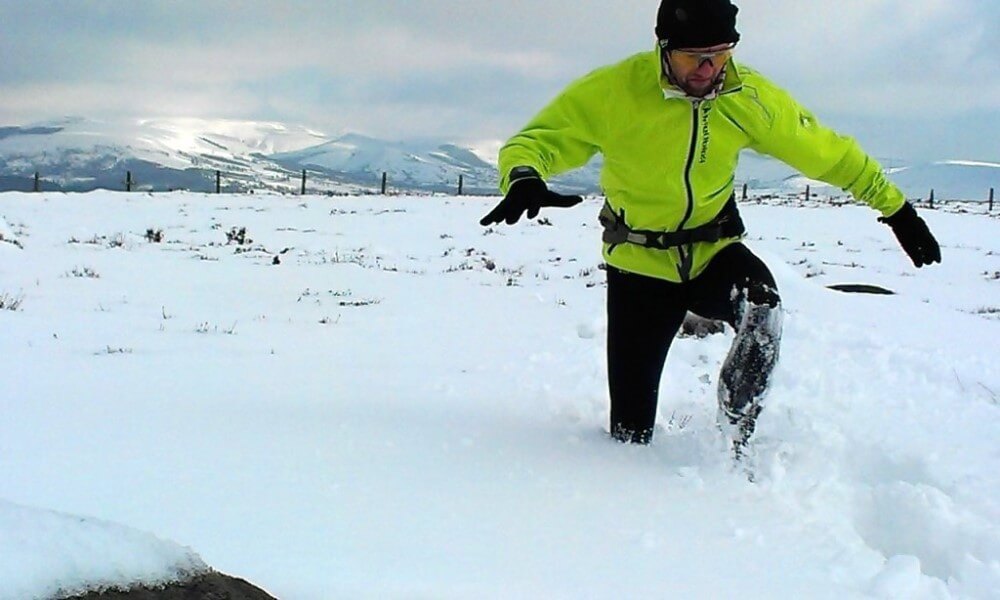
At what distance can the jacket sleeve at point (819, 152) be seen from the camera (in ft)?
10.4

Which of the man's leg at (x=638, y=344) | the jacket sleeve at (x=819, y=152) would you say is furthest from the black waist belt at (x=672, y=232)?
the jacket sleeve at (x=819, y=152)

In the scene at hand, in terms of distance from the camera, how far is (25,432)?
9.34 feet

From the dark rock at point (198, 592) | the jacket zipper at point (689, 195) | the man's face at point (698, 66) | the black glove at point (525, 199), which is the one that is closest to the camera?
the dark rock at point (198, 592)

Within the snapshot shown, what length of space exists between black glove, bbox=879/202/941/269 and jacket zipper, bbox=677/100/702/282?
81cm

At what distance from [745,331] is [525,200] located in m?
0.98

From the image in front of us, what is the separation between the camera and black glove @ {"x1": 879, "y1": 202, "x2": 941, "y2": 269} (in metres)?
3.36

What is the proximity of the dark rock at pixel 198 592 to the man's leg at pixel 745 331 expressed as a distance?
195 cm

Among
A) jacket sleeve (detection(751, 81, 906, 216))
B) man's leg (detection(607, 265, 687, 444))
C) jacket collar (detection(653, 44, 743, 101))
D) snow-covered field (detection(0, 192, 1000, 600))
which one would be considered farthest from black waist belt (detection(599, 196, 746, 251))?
snow-covered field (detection(0, 192, 1000, 600))

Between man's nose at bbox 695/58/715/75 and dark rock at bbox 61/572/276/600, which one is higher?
man's nose at bbox 695/58/715/75

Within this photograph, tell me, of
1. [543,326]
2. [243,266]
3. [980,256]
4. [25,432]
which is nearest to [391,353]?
[543,326]

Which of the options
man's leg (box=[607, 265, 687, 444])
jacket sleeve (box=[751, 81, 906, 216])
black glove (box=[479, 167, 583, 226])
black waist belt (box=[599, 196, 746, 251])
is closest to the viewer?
black glove (box=[479, 167, 583, 226])

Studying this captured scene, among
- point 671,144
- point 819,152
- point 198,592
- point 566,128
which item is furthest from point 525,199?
point 198,592

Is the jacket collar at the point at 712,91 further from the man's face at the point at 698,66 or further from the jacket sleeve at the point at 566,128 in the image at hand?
the jacket sleeve at the point at 566,128

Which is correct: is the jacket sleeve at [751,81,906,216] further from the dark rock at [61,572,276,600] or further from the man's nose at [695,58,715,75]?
the dark rock at [61,572,276,600]
